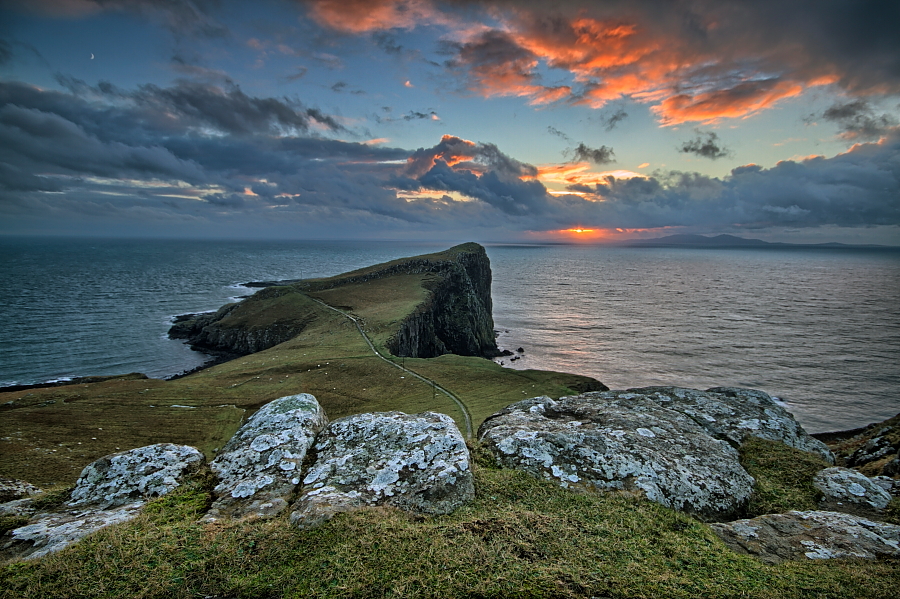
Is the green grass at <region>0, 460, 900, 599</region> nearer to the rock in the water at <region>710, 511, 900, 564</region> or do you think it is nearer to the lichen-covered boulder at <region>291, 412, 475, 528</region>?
the rock in the water at <region>710, 511, 900, 564</region>

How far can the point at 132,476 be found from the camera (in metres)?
11.0

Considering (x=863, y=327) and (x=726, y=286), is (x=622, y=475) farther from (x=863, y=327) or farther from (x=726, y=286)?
(x=726, y=286)

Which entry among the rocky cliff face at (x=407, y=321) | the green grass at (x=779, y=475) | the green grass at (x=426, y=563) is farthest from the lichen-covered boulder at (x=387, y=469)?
the rocky cliff face at (x=407, y=321)

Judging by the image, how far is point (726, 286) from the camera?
187 meters

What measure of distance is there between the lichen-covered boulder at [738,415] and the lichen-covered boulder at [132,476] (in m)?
19.4

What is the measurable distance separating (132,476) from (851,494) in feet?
70.0

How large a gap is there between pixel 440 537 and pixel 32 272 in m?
265

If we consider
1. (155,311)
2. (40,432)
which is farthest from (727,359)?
(155,311)

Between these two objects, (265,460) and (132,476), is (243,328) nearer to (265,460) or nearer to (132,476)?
(132,476)

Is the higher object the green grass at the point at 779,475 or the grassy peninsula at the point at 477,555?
the grassy peninsula at the point at 477,555

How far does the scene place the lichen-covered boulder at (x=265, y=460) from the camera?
1004cm

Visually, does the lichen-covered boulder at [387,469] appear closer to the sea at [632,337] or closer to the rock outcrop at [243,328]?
the sea at [632,337]

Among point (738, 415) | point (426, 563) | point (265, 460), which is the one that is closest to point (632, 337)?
point (738, 415)

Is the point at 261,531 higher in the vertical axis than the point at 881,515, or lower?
higher
